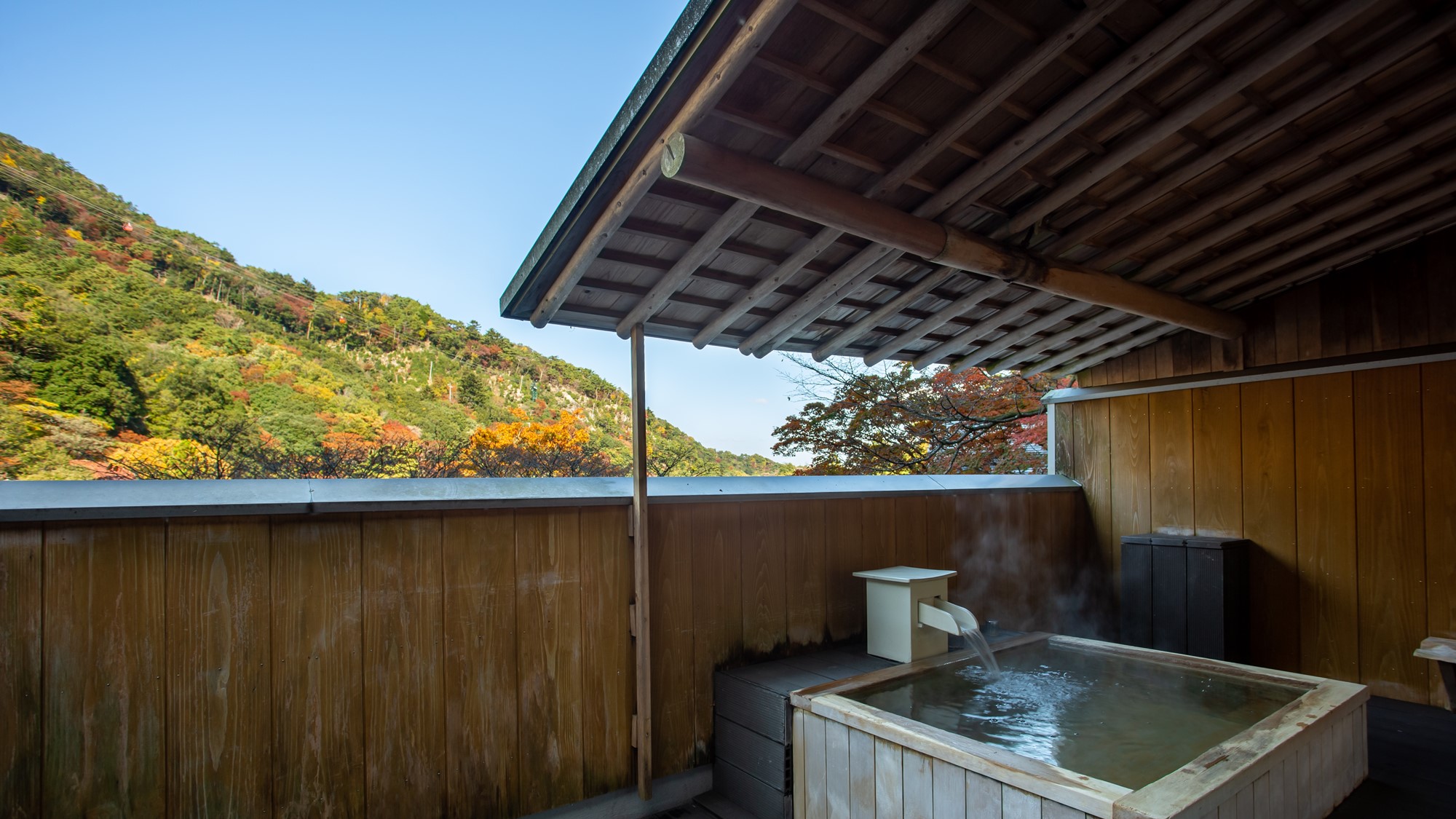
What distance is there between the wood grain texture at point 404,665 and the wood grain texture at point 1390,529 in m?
4.49

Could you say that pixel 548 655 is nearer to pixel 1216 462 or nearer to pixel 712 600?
pixel 712 600

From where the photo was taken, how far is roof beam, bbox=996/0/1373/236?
1792 millimetres

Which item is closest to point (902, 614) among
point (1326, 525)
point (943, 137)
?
point (943, 137)

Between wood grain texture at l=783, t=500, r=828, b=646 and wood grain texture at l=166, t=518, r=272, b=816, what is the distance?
198 cm

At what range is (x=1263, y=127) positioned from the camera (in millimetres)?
2197

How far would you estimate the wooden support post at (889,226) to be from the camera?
1739mm

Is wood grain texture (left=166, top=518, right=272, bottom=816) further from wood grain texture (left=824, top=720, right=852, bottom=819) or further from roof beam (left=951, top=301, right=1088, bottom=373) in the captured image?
roof beam (left=951, top=301, right=1088, bottom=373)

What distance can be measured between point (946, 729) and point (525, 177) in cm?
1694

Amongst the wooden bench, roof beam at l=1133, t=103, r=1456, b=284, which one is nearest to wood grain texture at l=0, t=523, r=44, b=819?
roof beam at l=1133, t=103, r=1456, b=284

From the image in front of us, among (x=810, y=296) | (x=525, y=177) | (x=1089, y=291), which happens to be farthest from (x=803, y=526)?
(x=525, y=177)

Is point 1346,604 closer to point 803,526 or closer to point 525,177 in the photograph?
point 803,526

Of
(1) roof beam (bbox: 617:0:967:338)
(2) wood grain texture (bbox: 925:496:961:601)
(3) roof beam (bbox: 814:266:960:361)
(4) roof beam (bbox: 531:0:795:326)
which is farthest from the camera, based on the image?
(2) wood grain texture (bbox: 925:496:961:601)

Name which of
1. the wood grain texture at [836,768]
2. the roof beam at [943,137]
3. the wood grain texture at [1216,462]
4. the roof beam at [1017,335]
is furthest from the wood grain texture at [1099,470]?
the wood grain texture at [836,768]

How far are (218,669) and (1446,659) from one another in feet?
14.8
